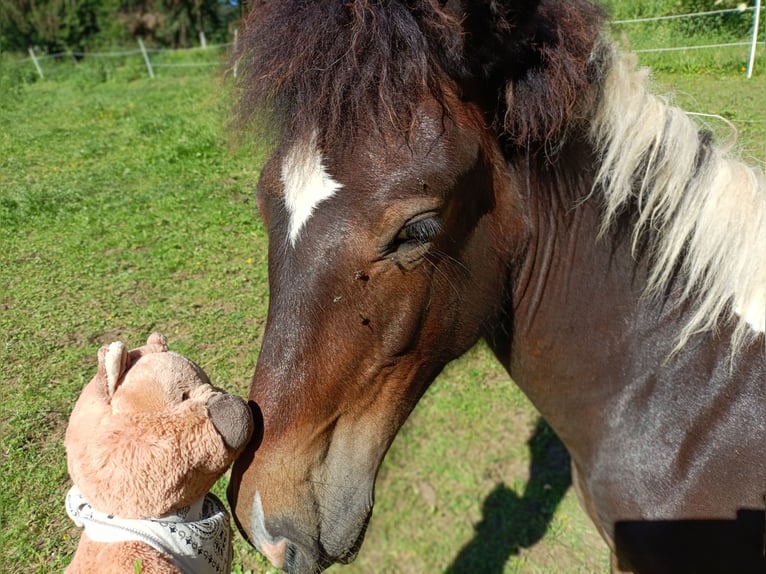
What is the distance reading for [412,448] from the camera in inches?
135

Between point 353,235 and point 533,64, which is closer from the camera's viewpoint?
point 353,235

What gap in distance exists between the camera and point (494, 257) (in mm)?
1506

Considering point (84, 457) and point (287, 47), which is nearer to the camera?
point (84, 457)

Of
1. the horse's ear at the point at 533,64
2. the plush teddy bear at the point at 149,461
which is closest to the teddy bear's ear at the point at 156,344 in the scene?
the plush teddy bear at the point at 149,461

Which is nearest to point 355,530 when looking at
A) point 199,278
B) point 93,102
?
point 199,278

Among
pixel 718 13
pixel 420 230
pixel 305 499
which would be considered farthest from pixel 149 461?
pixel 718 13

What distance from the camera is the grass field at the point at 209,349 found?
2.83m

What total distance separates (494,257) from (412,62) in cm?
55

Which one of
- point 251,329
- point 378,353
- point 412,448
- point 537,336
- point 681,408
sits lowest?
point 412,448

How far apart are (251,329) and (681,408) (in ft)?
11.0

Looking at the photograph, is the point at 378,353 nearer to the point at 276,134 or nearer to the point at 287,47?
the point at 276,134

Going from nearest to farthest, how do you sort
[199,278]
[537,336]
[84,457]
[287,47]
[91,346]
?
1. [84,457]
2. [287,47]
3. [537,336]
4. [91,346]
5. [199,278]

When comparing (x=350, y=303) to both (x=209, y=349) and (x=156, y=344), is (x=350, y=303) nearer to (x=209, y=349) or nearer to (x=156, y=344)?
(x=156, y=344)

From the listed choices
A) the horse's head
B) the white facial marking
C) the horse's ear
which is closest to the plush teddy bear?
the horse's head
